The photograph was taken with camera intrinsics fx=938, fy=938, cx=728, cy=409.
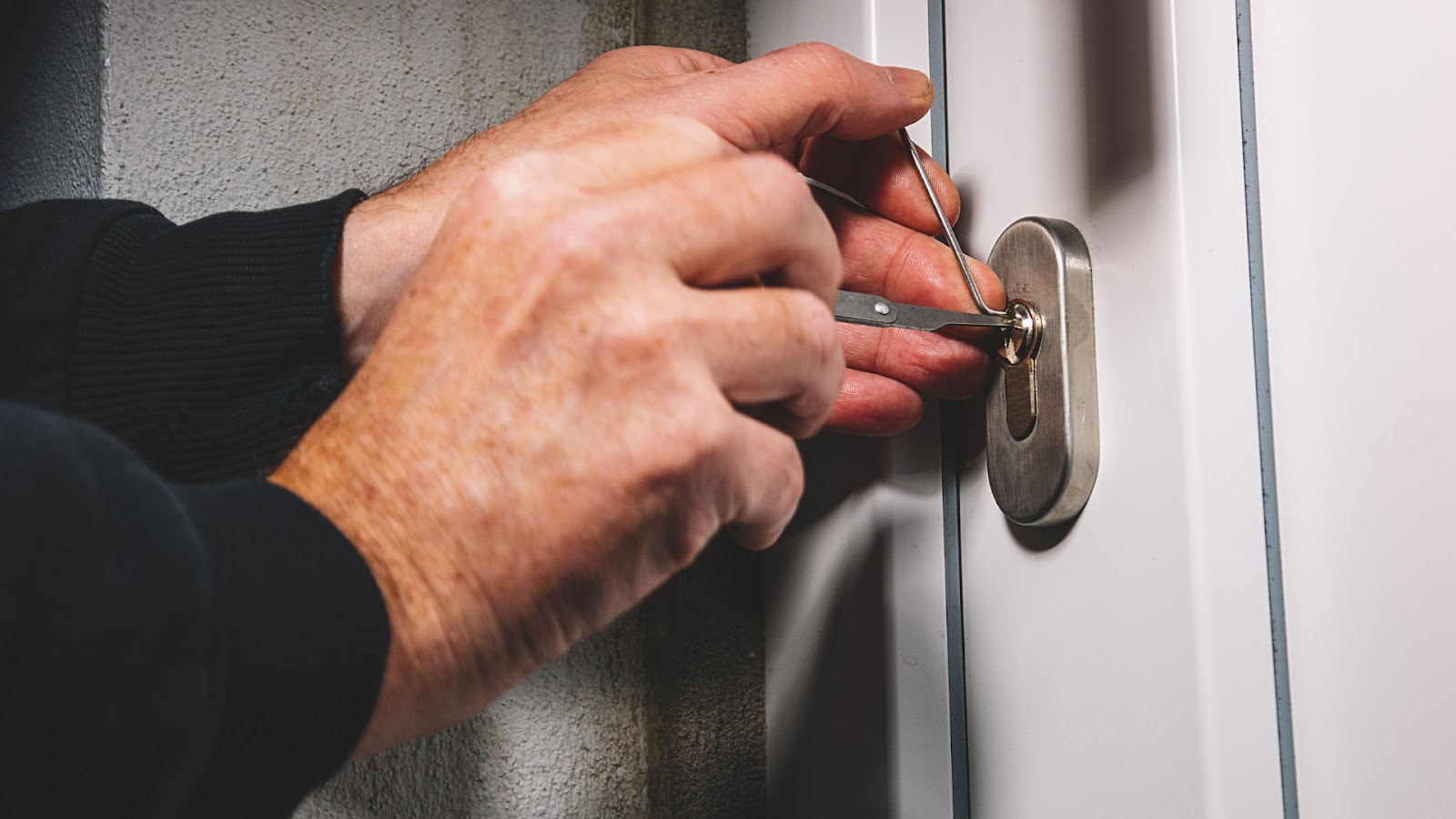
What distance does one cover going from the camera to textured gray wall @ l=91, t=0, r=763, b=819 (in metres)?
0.65

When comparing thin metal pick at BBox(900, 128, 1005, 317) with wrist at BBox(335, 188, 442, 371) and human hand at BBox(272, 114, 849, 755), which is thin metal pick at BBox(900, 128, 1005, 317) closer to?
human hand at BBox(272, 114, 849, 755)

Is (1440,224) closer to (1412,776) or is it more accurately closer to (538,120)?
(1412,776)

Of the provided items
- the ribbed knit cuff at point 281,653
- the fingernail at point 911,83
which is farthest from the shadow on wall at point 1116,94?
the ribbed knit cuff at point 281,653

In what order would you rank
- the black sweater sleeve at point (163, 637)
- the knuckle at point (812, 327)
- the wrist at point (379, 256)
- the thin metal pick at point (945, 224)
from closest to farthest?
the black sweater sleeve at point (163, 637) < the knuckle at point (812, 327) < the thin metal pick at point (945, 224) < the wrist at point (379, 256)

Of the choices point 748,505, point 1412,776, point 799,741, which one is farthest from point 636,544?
point 799,741

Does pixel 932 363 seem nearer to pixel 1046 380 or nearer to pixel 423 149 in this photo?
pixel 1046 380

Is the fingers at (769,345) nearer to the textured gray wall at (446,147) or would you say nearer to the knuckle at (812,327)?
the knuckle at (812,327)

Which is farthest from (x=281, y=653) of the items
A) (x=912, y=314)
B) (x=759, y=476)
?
(x=912, y=314)

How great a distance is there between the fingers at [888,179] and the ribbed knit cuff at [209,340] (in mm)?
316

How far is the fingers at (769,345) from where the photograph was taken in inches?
13.7

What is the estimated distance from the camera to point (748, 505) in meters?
0.38

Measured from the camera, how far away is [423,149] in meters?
0.72

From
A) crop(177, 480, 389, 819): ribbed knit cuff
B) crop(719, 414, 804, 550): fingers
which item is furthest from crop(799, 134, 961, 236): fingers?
crop(177, 480, 389, 819): ribbed knit cuff

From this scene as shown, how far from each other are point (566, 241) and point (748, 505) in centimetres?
13
